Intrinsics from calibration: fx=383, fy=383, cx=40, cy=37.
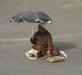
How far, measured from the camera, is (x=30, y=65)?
498 inches

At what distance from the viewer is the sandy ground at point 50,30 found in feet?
40.1

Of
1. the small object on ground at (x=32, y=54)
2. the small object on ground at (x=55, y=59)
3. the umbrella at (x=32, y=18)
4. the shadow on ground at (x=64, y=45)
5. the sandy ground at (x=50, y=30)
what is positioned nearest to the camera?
the sandy ground at (x=50, y=30)

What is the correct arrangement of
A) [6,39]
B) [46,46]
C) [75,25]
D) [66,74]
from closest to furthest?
1. [66,74]
2. [46,46]
3. [6,39]
4. [75,25]

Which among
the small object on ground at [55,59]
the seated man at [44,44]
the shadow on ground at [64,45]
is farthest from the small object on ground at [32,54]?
the shadow on ground at [64,45]

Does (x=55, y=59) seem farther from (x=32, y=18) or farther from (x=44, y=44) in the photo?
(x=32, y=18)

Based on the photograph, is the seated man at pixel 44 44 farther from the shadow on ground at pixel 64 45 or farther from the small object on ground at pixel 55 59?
the shadow on ground at pixel 64 45

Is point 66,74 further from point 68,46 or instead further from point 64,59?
point 68,46

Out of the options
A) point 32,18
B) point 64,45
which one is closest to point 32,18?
point 32,18

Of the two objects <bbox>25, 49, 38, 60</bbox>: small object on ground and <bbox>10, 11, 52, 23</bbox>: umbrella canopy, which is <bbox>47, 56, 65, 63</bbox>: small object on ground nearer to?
<bbox>25, 49, 38, 60</bbox>: small object on ground

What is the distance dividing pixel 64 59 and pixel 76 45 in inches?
72.5

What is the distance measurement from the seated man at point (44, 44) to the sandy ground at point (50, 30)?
0.44 meters


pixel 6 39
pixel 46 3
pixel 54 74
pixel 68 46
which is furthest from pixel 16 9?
pixel 54 74

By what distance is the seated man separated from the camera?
1330 centimetres

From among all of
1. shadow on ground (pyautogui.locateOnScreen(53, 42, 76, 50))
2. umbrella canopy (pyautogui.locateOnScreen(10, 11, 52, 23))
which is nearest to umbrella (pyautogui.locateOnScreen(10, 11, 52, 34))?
umbrella canopy (pyautogui.locateOnScreen(10, 11, 52, 23))
